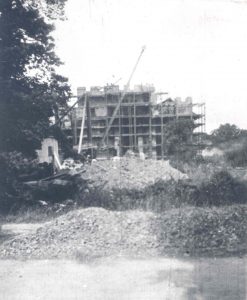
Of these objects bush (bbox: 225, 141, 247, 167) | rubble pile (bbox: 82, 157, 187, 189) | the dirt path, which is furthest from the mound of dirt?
bush (bbox: 225, 141, 247, 167)

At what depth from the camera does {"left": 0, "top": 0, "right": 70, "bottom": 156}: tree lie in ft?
44.0

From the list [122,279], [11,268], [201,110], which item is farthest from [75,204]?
[201,110]

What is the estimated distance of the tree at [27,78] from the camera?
13422 millimetres

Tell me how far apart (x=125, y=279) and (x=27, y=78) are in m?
9.81

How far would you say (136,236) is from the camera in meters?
9.21

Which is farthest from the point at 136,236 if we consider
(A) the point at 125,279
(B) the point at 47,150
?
(B) the point at 47,150

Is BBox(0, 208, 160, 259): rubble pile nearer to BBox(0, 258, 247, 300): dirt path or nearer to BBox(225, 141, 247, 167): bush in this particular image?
BBox(0, 258, 247, 300): dirt path

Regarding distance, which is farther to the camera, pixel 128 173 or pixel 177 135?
pixel 177 135

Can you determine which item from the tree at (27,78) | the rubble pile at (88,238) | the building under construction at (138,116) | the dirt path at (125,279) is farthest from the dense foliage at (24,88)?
the building under construction at (138,116)

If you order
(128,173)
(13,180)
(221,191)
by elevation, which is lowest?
(221,191)

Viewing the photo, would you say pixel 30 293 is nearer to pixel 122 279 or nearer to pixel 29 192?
pixel 122 279

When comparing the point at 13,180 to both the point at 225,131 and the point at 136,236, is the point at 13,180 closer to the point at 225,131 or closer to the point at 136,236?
the point at 136,236

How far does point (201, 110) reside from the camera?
5097cm

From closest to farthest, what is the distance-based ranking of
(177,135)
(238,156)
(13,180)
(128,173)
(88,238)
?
(88,238)
(13,180)
(128,173)
(238,156)
(177,135)
